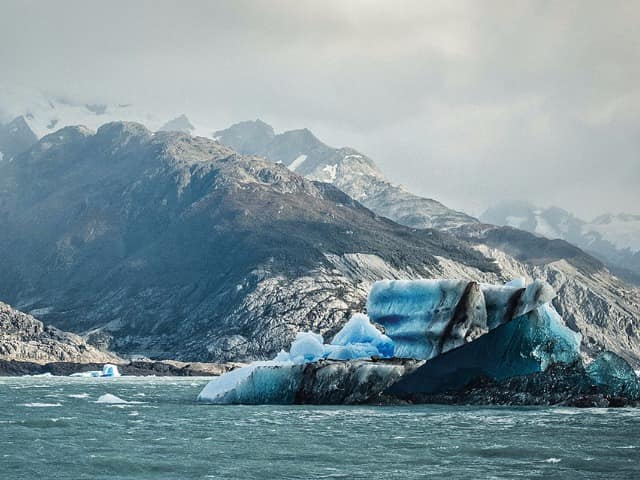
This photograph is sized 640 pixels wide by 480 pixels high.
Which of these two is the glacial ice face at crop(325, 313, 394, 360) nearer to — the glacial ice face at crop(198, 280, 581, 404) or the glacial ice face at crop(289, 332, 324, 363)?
the glacial ice face at crop(289, 332, 324, 363)

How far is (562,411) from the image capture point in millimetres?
65250

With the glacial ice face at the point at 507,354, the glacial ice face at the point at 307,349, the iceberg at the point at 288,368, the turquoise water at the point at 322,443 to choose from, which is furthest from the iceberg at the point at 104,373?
the glacial ice face at the point at 507,354

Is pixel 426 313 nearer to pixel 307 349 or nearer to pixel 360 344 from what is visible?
pixel 360 344

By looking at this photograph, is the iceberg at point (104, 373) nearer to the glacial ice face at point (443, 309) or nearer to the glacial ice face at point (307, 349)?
the glacial ice face at point (307, 349)

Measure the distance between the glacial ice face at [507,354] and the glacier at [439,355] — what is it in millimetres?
81

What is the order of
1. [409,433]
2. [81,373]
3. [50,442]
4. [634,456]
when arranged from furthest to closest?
[81,373] < [409,433] < [50,442] < [634,456]

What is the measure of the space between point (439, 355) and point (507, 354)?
5800 mm

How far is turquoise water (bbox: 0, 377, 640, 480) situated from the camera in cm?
3850

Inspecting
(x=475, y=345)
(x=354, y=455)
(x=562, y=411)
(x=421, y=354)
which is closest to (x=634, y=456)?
(x=354, y=455)

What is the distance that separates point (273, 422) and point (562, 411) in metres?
22.3

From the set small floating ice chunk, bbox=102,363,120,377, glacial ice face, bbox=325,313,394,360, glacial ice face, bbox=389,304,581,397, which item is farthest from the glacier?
small floating ice chunk, bbox=102,363,120,377

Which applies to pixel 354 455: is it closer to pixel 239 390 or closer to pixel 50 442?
pixel 50 442

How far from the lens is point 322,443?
158 ft

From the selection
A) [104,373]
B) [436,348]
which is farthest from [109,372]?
[436,348]
